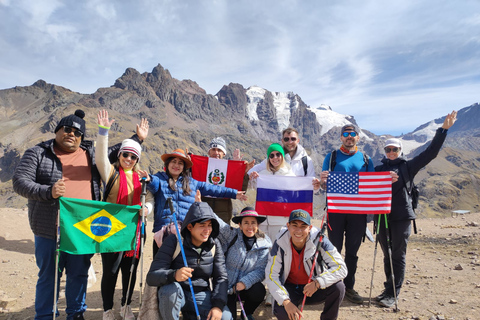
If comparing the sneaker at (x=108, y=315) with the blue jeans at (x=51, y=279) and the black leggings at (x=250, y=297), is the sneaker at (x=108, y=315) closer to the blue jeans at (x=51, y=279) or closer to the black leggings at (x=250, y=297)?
the blue jeans at (x=51, y=279)

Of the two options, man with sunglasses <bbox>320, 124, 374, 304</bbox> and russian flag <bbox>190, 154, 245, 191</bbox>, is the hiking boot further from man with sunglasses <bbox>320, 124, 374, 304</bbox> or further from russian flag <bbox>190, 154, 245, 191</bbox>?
russian flag <bbox>190, 154, 245, 191</bbox>

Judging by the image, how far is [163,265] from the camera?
16.7ft

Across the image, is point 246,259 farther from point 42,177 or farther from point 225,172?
point 42,177

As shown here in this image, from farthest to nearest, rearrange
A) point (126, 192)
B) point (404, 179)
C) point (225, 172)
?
1. point (225, 172)
2. point (404, 179)
3. point (126, 192)

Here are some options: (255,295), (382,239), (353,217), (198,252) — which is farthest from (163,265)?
(382,239)

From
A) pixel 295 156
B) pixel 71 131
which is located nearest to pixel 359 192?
pixel 295 156

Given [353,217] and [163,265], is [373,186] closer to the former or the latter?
[353,217]

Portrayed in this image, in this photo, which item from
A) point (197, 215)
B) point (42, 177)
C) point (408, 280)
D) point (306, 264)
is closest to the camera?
point (197, 215)

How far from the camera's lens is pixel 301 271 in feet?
18.8

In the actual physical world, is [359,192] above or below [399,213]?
above

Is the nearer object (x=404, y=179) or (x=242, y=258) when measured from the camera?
(x=242, y=258)

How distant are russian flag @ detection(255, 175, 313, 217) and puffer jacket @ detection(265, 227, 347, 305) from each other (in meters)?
2.01

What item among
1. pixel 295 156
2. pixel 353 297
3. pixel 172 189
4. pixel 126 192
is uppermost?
pixel 295 156

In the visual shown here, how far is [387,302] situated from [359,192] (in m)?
2.60
